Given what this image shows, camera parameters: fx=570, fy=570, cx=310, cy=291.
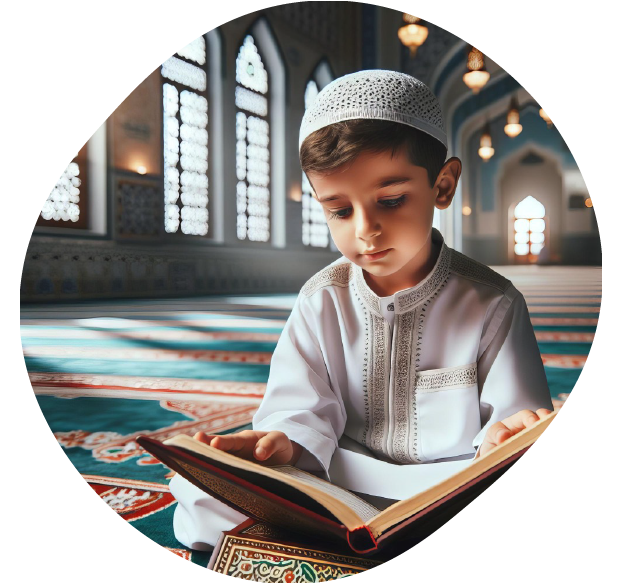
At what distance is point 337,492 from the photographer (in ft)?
2.26

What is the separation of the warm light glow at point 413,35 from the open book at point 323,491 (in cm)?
52

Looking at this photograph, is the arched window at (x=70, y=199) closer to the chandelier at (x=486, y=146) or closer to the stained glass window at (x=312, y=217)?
the stained glass window at (x=312, y=217)

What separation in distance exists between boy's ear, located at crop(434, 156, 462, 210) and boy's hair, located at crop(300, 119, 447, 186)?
0.09 ft

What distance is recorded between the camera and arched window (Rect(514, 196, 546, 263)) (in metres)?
0.80

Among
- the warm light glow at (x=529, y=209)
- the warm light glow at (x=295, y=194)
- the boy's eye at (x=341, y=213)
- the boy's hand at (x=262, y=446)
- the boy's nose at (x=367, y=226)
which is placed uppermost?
the warm light glow at (x=295, y=194)

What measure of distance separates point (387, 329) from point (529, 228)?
0.28 metres

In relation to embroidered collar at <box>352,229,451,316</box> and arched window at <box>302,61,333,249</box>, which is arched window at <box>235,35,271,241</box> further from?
embroidered collar at <box>352,229,451,316</box>

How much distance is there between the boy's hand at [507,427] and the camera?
2.18 feet

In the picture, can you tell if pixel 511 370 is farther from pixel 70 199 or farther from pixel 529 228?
pixel 70 199

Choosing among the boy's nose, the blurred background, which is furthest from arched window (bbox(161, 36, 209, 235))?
the boy's nose

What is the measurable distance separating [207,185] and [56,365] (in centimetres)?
39

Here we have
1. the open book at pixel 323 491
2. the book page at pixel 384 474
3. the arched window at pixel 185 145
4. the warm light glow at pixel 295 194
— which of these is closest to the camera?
the open book at pixel 323 491

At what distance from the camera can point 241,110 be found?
97 centimetres

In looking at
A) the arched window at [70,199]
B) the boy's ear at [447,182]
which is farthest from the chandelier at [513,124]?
the arched window at [70,199]
